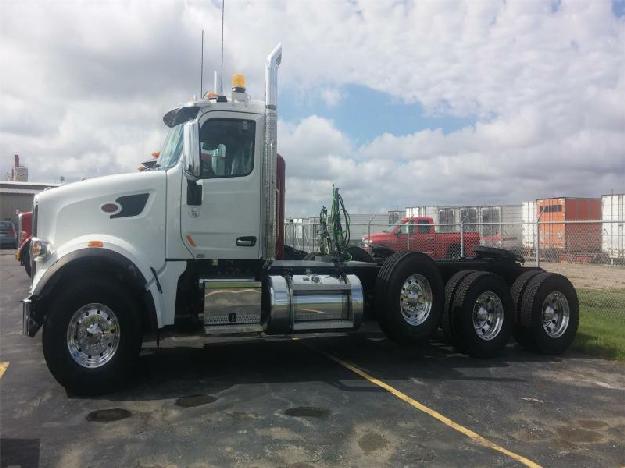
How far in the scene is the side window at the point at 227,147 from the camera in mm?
7062

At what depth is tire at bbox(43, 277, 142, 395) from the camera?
5953 mm

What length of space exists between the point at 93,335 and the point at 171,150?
2538 millimetres

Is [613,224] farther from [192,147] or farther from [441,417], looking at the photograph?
[192,147]

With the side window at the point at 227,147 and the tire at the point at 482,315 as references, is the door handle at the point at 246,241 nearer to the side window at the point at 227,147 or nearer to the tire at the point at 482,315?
the side window at the point at 227,147

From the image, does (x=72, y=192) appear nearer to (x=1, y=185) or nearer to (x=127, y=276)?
(x=127, y=276)

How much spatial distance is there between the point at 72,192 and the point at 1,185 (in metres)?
37.4

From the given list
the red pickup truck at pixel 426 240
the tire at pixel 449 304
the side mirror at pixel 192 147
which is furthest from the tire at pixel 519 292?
the red pickup truck at pixel 426 240

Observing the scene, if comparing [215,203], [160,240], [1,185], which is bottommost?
[160,240]

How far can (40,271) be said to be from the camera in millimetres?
6410

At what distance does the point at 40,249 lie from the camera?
6363 millimetres

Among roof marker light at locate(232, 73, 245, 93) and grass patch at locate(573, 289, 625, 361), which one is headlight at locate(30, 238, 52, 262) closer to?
roof marker light at locate(232, 73, 245, 93)

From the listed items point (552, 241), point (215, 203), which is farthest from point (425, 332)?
point (552, 241)

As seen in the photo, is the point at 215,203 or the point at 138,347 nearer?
the point at 138,347

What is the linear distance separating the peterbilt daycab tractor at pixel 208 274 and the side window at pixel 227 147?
1cm
